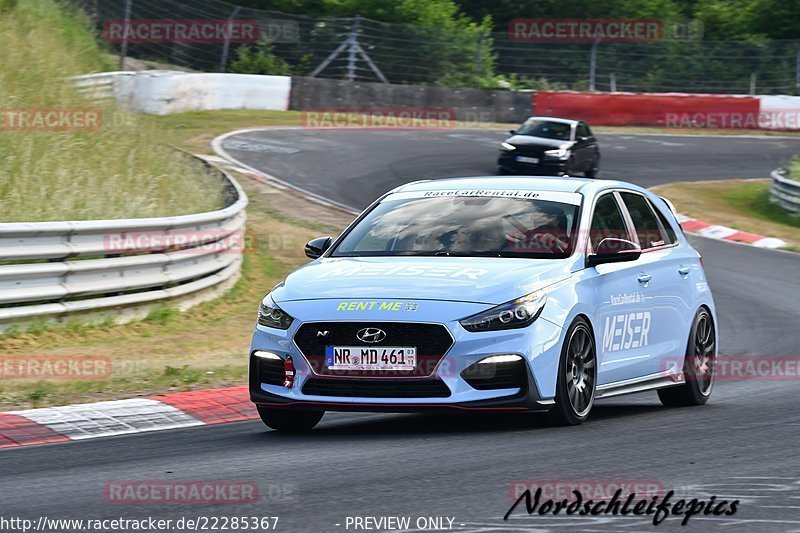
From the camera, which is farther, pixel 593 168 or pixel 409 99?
pixel 409 99

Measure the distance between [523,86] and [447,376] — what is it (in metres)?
36.5

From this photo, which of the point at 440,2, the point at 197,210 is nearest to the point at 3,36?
the point at 197,210

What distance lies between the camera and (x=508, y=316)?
7.88 metres

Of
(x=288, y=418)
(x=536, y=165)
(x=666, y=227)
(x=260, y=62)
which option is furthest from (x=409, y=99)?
(x=288, y=418)

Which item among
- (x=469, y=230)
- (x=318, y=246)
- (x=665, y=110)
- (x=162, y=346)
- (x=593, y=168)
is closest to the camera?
(x=469, y=230)

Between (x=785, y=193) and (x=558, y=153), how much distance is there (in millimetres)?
4820

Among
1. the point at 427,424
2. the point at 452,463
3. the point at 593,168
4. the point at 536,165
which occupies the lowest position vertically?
the point at 593,168

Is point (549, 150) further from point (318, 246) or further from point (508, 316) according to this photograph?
point (508, 316)

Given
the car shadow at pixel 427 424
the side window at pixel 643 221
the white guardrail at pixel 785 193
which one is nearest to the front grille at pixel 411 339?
the car shadow at pixel 427 424

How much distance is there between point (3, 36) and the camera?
24500mm

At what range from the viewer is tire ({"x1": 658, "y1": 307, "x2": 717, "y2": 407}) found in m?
10.2

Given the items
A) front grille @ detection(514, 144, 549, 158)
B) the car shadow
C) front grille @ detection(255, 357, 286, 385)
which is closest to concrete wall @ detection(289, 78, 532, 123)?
front grille @ detection(514, 144, 549, 158)

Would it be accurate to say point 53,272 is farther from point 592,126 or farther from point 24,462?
point 592,126

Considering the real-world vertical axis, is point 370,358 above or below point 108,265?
above
